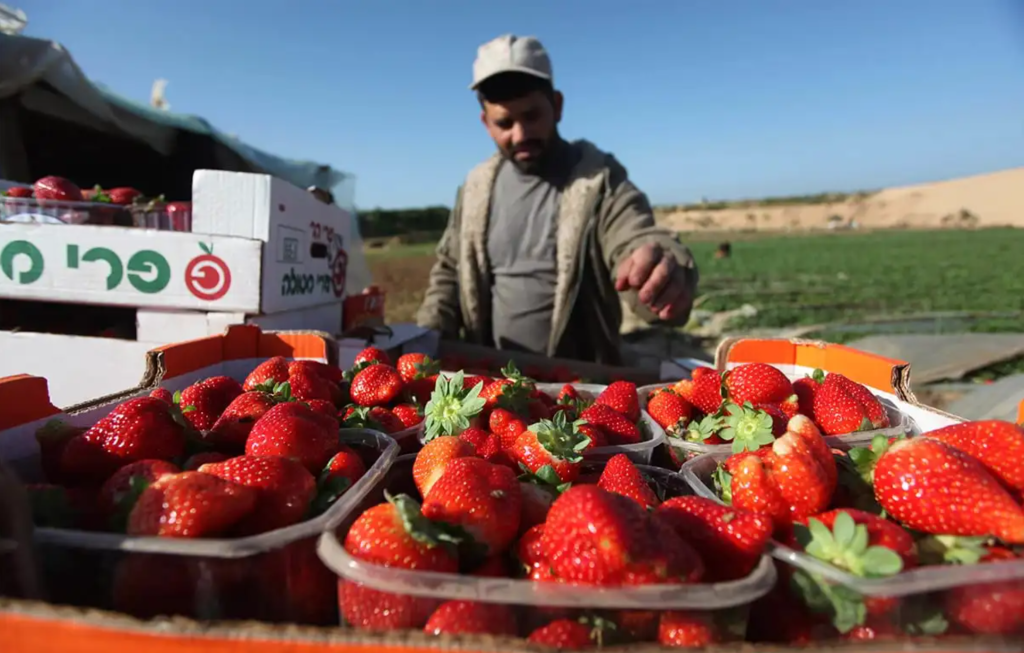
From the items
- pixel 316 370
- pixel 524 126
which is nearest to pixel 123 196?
pixel 316 370

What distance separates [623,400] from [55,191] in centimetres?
252

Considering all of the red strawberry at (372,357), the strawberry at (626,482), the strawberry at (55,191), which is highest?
the strawberry at (55,191)

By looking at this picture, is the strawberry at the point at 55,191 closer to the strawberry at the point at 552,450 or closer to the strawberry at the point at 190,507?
the strawberry at the point at 190,507

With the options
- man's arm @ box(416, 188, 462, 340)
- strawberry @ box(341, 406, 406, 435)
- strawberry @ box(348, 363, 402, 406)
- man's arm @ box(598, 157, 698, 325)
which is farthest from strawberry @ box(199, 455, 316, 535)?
man's arm @ box(416, 188, 462, 340)

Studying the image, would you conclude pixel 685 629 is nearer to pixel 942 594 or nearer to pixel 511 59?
pixel 942 594

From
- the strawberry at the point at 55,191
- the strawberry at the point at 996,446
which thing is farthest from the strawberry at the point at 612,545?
the strawberry at the point at 55,191

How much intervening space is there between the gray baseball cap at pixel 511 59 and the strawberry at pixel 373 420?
2.37m

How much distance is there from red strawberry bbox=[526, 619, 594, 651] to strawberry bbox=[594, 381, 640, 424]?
2.85 feet

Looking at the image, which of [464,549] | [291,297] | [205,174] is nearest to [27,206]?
[205,174]

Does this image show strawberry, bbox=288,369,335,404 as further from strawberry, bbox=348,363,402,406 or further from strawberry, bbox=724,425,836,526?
strawberry, bbox=724,425,836,526

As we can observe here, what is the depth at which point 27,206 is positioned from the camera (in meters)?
2.29

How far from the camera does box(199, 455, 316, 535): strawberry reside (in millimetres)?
898

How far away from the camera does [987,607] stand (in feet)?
2.37

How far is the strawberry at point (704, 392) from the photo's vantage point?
5.24 ft
